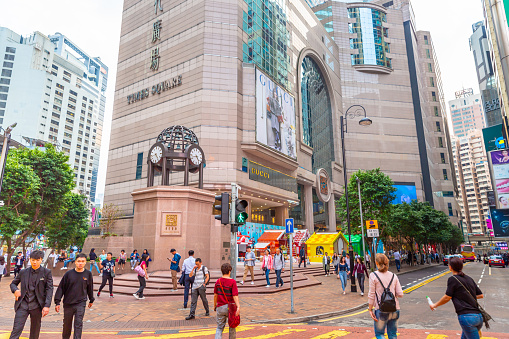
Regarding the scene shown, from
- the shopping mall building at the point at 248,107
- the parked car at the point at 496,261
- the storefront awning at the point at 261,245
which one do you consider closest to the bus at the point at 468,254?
the shopping mall building at the point at 248,107

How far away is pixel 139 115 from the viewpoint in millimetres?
46844

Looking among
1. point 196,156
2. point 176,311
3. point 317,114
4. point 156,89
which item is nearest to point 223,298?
point 176,311

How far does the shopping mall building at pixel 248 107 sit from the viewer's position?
40.7 m

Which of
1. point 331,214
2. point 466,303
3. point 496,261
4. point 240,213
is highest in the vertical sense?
point 331,214

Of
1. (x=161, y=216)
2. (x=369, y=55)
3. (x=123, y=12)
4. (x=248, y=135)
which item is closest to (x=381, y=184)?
(x=248, y=135)

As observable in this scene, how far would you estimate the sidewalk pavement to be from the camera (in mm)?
8891

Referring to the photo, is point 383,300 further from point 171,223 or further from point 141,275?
point 171,223

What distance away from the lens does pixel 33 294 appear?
18.7ft

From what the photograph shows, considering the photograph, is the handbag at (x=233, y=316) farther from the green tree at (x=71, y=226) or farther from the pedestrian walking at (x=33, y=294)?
the green tree at (x=71, y=226)

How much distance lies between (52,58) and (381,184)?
115659 millimetres

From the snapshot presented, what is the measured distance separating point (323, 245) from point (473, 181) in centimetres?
17085

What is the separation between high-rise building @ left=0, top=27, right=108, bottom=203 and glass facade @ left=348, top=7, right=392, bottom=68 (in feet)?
283

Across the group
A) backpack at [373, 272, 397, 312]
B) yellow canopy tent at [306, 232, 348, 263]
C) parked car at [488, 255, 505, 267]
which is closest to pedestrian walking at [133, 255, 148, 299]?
backpack at [373, 272, 397, 312]

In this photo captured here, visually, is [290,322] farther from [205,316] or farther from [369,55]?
[369,55]
